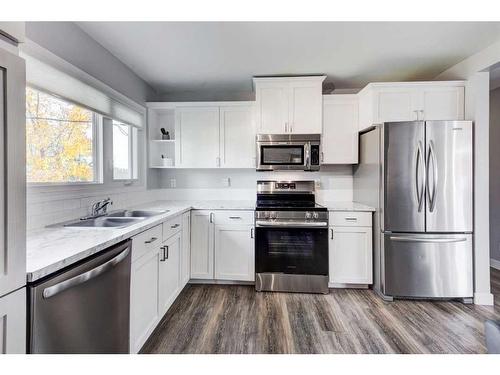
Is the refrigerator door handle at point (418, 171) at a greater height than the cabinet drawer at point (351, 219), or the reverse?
the refrigerator door handle at point (418, 171)

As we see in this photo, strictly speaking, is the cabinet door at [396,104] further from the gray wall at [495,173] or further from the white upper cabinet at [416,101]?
the gray wall at [495,173]

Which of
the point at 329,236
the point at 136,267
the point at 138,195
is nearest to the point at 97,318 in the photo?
the point at 136,267

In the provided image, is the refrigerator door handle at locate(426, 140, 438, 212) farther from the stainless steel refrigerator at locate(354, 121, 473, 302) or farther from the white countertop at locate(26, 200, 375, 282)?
the white countertop at locate(26, 200, 375, 282)

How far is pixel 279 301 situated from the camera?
260 centimetres

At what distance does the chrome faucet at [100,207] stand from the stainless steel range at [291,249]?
1.44 meters

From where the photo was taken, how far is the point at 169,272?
2.29 metres

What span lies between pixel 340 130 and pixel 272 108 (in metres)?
0.85

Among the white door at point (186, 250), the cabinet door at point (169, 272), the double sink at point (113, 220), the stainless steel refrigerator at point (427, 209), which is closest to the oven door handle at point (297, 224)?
the stainless steel refrigerator at point (427, 209)

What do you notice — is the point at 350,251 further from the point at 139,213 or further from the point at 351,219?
the point at 139,213

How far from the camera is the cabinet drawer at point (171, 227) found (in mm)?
2188

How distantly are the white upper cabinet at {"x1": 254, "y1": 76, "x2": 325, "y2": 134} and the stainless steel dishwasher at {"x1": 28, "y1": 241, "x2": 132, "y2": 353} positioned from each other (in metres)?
2.12

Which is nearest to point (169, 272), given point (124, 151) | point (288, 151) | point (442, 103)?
point (124, 151)
